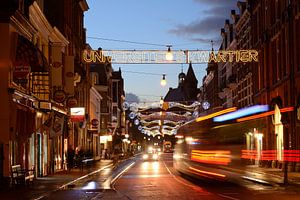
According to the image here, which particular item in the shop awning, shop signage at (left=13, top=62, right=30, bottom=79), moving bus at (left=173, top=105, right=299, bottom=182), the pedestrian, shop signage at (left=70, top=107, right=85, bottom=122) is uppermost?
the shop awning

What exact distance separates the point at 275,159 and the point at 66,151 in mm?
16348

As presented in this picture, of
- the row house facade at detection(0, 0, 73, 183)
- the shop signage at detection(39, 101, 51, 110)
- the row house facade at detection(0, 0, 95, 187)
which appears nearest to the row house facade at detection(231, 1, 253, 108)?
the row house facade at detection(0, 0, 95, 187)

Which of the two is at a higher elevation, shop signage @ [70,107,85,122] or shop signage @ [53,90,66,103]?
shop signage @ [53,90,66,103]

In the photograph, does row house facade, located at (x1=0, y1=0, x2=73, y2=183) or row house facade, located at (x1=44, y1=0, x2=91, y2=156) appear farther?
row house facade, located at (x1=44, y1=0, x2=91, y2=156)

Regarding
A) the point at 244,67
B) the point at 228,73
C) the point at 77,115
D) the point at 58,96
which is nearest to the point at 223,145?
the point at 58,96

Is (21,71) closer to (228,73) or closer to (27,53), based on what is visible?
(27,53)

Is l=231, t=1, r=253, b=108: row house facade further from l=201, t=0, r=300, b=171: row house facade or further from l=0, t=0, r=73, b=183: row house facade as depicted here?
l=0, t=0, r=73, b=183: row house facade

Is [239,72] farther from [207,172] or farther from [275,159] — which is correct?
[207,172]

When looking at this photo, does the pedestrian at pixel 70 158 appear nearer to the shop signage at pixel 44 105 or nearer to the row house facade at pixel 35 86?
the row house facade at pixel 35 86

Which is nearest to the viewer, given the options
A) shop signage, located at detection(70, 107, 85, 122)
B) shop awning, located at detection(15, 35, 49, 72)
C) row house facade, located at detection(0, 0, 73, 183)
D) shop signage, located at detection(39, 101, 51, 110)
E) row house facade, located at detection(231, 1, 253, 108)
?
row house facade, located at detection(0, 0, 73, 183)

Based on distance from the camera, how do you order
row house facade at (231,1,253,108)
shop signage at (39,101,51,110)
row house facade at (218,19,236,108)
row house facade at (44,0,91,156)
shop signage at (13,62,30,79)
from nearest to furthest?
shop signage at (13,62,30,79), shop signage at (39,101,51,110), row house facade at (44,0,91,156), row house facade at (231,1,253,108), row house facade at (218,19,236,108)

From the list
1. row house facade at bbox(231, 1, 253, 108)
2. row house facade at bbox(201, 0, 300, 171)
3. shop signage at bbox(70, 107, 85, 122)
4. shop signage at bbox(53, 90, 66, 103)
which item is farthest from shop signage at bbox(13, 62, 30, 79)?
row house facade at bbox(231, 1, 253, 108)

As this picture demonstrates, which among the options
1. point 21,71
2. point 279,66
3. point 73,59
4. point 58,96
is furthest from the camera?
point 279,66

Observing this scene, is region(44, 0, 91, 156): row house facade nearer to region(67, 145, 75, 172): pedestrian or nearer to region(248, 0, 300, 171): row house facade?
region(67, 145, 75, 172): pedestrian
